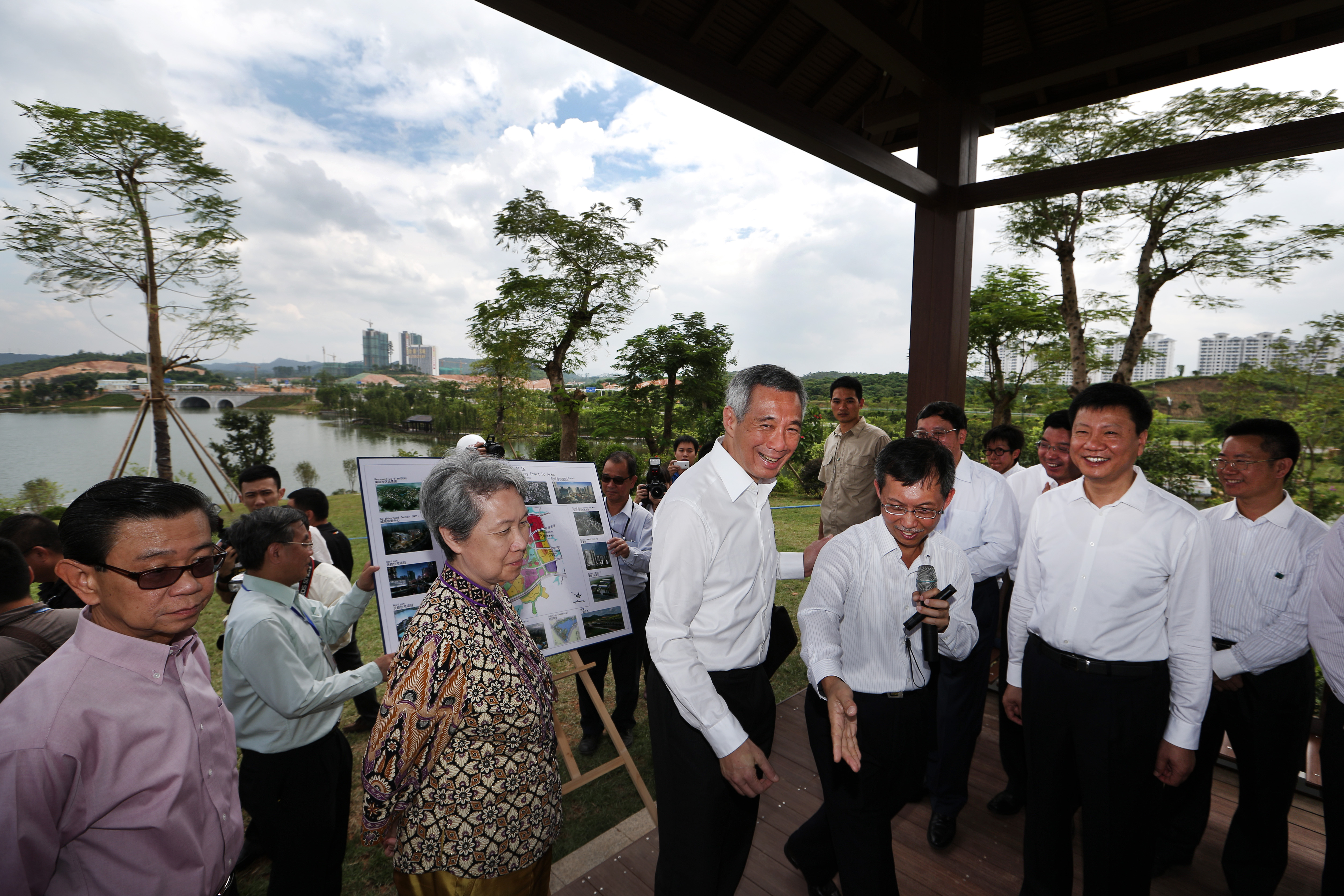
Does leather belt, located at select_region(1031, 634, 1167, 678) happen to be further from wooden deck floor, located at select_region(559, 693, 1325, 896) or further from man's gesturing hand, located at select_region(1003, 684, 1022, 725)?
wooden deck floor, located at select_region(559, 693, 1325, 896)

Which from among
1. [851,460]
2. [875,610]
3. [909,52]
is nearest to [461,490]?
[875,610]

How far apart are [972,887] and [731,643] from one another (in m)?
1.85

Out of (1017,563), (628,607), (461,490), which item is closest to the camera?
(461,490)

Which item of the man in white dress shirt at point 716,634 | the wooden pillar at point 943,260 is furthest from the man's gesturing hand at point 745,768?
the wooden pillar at point 943,260

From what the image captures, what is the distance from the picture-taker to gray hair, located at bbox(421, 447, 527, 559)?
151 cm

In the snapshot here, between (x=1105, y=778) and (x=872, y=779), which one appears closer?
(x=872, y=779)

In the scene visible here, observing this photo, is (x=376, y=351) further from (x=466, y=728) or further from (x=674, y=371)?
(x=466, y=728)

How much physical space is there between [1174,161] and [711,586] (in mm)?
3667

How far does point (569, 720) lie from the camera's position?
4145 millimetres

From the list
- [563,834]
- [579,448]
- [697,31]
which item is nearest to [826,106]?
[697,31]

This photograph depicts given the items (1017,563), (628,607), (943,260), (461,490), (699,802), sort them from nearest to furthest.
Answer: (461,490), (699,802), (1017,563), (628,607), (943,260)

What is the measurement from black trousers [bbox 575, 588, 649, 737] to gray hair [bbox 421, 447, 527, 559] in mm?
2273

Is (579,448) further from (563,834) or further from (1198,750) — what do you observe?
(1198,750)

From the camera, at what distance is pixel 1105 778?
6.39 feet
